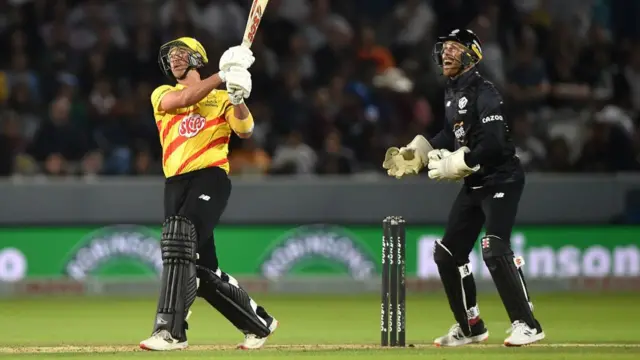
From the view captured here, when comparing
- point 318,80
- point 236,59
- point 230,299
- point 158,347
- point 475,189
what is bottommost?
point 158,347

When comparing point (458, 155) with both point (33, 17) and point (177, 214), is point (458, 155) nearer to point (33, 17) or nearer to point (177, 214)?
point (177, 214)

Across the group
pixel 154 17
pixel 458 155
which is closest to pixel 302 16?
pixel 154 17

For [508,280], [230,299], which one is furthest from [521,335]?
[230,299]

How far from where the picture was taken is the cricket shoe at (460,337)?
9023mm

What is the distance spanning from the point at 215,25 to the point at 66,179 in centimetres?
333

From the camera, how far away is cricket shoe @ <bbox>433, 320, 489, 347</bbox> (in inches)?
355

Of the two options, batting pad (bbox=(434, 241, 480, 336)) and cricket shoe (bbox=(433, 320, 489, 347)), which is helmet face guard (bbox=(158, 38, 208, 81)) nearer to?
batting pad (bbox=(434, 241, 480, 336))

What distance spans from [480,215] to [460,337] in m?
0.81

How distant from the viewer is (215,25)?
54.6ft

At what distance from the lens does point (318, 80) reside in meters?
16.2

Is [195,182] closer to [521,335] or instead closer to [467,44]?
[467,44]

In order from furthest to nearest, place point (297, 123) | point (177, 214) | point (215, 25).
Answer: point (215, 25)
point (297, 123)
point (177, 214)

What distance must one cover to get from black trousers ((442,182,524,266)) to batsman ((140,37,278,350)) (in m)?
1.33

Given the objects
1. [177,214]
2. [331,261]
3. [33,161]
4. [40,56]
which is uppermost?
[40,56]
